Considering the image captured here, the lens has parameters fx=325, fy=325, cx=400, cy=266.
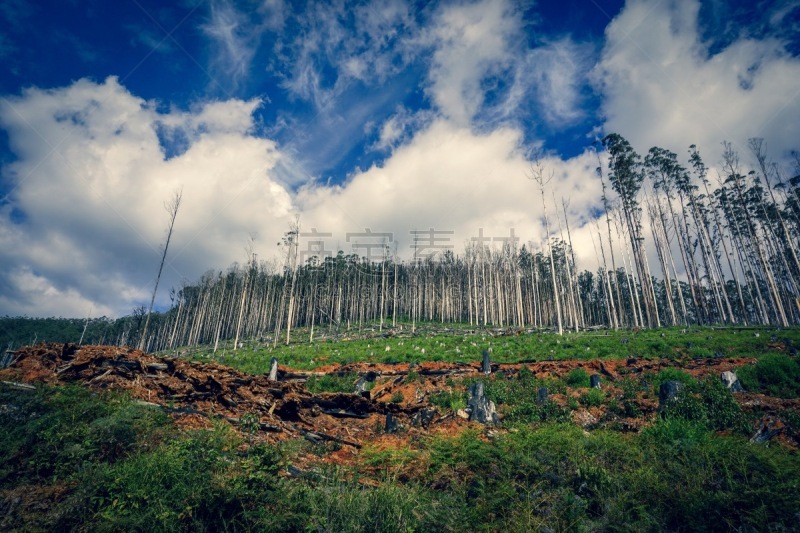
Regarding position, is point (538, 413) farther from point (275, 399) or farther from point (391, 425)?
point (275, 399)

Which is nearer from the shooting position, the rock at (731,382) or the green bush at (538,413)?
the green bush at (538,413)

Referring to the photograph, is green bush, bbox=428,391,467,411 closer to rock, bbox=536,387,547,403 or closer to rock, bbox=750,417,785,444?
rock, bbox=536,387,547,403

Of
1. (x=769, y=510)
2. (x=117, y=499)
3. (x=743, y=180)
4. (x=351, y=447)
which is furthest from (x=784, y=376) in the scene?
(x=743, y=180)

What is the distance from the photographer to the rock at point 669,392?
9.31 meters

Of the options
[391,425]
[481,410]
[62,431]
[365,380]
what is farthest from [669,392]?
[62,431]

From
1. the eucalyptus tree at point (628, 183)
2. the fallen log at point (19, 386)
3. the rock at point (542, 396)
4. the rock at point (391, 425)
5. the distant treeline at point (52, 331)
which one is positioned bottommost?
the rock at point (391, 425)

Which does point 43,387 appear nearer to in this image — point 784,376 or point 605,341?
point 784,376

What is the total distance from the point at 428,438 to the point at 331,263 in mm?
65535

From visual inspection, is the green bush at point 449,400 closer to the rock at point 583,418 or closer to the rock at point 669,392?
the rock at point 583,418

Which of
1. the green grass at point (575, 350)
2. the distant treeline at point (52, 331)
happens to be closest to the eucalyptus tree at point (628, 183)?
the green grass at point (575, 350)

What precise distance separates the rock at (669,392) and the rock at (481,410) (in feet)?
15.3

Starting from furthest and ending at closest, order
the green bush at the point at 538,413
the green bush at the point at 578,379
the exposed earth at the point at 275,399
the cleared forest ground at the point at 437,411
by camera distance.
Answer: the green bush at the point at 578,379, the green bush at the point at 538,413, the exposed earth at the point at 275,399, the cleared forest ground at the point at 437,411

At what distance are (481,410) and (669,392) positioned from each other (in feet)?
17.7

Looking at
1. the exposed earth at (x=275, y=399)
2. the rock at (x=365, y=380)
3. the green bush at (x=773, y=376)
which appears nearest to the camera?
the exposed earth at (x=275, y=399)
